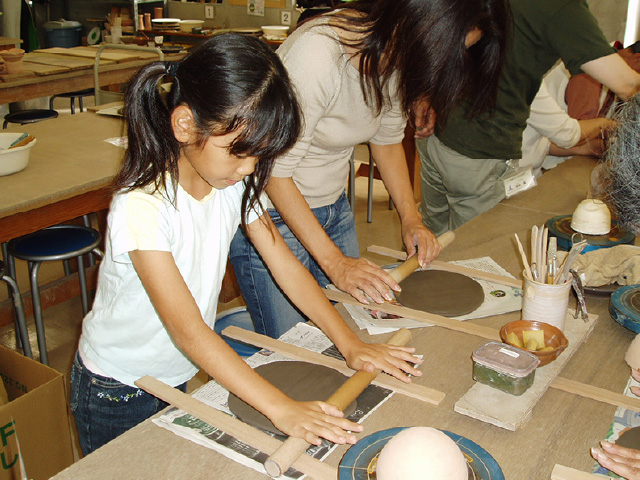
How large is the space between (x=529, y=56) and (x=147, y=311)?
1.40 meters

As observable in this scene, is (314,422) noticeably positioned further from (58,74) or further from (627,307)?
(58,74)

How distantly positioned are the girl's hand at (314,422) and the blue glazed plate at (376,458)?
0.02m

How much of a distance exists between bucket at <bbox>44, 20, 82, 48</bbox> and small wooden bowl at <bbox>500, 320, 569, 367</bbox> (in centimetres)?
644

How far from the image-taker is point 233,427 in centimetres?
94

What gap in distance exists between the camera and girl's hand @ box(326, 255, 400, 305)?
52.9 inches

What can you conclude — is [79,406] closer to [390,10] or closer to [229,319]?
[229,319]

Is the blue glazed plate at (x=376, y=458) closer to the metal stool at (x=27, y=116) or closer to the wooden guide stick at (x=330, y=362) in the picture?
the wooden guide stick at (x=330, y=362)

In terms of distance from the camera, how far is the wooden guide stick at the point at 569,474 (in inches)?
33.1

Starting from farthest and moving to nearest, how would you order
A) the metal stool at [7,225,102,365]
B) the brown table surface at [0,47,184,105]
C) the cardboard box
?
the brown table surface at [0,47,184,105] → the metal stool at [7,225,102,365] → the cardboard box

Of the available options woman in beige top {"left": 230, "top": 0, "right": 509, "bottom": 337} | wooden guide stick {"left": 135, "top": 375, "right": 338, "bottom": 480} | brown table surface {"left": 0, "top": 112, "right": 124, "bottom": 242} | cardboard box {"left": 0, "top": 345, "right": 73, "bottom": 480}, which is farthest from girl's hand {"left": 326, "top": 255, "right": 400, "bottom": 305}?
brown table surface {"left": 0, "top": 112, "right": 124, "bottom": 242}

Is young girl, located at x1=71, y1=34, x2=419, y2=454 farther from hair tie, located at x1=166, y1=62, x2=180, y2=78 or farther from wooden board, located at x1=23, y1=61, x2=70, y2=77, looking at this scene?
Answer: wooden board, located at x1=23, y1=61, x2=70, y2=77

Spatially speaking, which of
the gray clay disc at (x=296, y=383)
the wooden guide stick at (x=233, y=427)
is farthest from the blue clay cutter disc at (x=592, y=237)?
the wooden guide stick at (x=233, y=427)

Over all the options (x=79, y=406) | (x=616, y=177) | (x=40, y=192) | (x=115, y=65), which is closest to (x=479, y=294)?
(x=616, y=177)

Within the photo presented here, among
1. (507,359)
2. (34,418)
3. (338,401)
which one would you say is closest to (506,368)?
(507,359)
